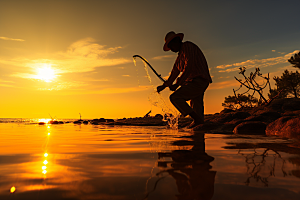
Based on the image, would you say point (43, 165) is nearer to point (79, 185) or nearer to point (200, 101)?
point (79, 185)

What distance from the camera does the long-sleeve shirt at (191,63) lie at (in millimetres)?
5309

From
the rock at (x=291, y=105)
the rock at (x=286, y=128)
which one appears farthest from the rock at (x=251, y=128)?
the rock at (x=291, y=105)

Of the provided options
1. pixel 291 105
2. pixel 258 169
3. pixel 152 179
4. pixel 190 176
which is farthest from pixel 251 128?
pixel 291 105

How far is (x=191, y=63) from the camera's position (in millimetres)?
5324

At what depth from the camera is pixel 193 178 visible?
1.20m

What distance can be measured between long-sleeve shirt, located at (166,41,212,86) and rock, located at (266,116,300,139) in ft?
6.31

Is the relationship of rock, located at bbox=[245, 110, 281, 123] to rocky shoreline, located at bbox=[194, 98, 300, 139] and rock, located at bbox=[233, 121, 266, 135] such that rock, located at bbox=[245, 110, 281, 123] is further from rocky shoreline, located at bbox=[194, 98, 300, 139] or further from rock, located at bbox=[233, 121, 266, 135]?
rock, located at bbox=[233, 121, 266, 135]

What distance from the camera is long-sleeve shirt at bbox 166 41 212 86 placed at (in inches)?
209

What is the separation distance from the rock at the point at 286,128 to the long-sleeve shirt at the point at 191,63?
192 cm

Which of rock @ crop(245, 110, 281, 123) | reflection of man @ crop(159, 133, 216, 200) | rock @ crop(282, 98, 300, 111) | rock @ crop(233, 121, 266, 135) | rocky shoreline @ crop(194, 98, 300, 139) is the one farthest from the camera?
rock @ crop(282, 98, 300, 111)

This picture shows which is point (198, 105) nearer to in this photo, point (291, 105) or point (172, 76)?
point (172, 76)

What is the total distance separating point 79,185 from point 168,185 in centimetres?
47

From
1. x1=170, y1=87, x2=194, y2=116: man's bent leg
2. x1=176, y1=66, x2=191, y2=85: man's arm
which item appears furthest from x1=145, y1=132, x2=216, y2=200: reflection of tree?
x1=176, y1=66, x2=191, y2=85: man's arm

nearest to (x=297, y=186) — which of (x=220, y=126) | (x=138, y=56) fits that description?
(x=220, y=126)
